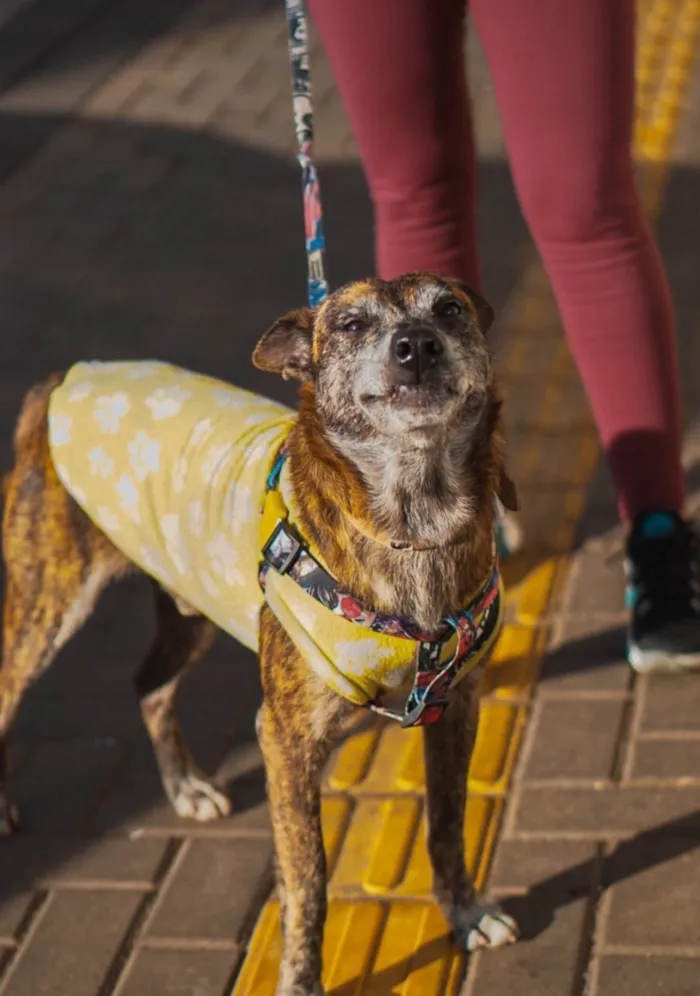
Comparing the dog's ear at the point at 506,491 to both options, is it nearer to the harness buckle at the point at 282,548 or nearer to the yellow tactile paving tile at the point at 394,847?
the harness buckle at the point at 282,548

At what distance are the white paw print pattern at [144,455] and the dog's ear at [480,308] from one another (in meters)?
0.74

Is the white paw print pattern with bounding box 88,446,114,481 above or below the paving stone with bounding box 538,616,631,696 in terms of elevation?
above

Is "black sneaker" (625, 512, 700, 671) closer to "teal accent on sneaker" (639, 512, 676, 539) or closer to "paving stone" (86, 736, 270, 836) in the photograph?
"teal accent on sneaker" (639, 512, 676, 539)

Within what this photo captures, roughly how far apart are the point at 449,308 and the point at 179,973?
151 cm

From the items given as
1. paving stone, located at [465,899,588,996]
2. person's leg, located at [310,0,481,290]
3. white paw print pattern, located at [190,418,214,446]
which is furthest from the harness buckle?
person's leg, located at [310,0,481,290]

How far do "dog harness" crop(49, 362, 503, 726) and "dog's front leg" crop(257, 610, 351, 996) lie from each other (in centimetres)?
6

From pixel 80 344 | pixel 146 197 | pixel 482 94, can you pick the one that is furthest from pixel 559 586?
pixel 482 94

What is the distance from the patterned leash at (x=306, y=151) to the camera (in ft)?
10.9

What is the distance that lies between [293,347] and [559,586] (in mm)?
1749

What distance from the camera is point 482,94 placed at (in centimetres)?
954

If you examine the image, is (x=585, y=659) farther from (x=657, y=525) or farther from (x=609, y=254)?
(x=609, y=254)

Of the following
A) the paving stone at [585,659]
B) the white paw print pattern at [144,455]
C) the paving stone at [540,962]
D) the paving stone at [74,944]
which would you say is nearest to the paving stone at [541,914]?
the paving stone at [540,962]

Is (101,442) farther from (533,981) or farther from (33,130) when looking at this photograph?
(33,130)

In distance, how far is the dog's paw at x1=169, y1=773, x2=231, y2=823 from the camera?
147 inches
